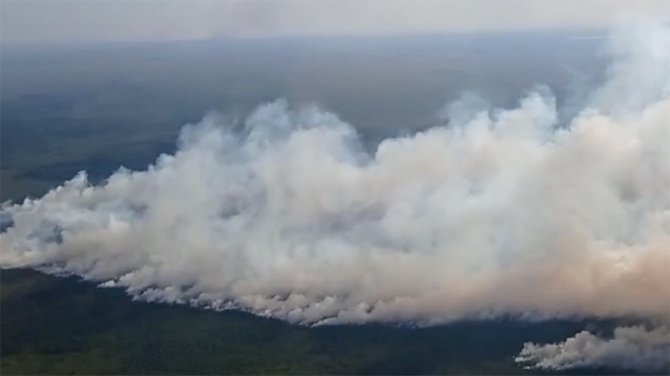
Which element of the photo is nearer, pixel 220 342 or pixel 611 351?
pixel 611 351

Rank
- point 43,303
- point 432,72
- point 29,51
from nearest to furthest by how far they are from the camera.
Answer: point 43,303, point 29,51, point 432,72

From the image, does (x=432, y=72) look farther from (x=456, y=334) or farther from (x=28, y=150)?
(x=28, y=150)

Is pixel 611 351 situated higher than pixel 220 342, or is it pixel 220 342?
pixel 220 342

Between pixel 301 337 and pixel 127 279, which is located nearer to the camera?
pixel 301 337

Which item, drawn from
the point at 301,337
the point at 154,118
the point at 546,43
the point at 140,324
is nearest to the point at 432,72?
the point at 546,43

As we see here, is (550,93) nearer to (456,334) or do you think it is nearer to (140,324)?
(456,334)

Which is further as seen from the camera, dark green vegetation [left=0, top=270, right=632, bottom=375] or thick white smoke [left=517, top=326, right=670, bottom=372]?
dark green vegetation [left=0, top=270, right=632, bottom=375]

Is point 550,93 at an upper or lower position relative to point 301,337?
upper

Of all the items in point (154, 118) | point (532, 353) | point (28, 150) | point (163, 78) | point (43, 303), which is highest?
point (163, 78)

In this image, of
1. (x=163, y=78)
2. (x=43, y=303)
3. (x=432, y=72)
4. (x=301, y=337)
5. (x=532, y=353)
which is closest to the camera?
(x=532, y=353)

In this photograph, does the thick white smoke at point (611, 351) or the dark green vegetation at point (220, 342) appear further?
the dark green vegetation at point (220, 342)
